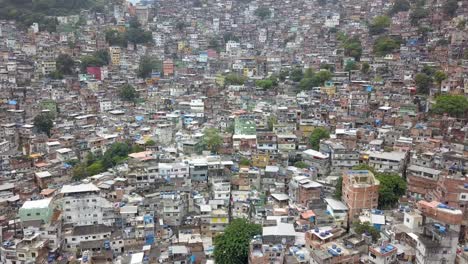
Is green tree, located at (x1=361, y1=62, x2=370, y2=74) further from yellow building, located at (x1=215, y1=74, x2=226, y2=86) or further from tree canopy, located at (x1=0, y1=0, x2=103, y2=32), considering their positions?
tree canopy, located at (x1=0, y1=0, x2=103, y2=32)

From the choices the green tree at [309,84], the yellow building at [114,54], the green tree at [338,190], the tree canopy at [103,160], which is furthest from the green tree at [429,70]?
the yellow building at [114,54]

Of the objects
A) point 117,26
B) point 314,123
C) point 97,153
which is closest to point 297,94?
point 314,123

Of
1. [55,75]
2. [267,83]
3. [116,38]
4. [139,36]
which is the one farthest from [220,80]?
[139,36]

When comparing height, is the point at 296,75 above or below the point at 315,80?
above

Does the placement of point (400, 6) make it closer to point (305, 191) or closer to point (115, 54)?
point (115, 54)

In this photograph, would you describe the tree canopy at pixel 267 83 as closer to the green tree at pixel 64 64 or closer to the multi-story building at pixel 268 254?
the green tree at pixel 64 64

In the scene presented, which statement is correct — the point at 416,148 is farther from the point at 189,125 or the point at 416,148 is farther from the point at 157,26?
the point at 157,26
